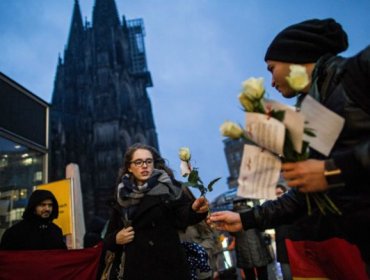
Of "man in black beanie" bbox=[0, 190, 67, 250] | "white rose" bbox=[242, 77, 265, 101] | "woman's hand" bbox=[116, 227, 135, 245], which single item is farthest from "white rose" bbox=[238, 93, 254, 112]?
"man in black beanie" bbox=[0, 190, 67, 250]

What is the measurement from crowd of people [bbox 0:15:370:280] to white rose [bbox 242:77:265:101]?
0.14 metres

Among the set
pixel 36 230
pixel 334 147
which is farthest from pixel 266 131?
pixel 36 230

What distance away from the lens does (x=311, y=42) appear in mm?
1615

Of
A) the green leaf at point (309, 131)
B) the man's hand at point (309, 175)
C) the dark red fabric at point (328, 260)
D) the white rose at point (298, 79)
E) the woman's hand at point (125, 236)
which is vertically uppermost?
the white rose at point (298, 79)

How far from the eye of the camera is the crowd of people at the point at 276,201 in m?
1.30

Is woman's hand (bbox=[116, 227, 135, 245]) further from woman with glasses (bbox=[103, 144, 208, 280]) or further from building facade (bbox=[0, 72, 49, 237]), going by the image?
building facade (bbox=[0, 72, 49, 237])

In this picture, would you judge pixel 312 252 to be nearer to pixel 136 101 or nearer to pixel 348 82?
pixel 348 82

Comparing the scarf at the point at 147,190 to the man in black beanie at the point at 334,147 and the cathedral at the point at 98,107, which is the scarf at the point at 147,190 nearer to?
the man in black beanie at the point at 334,147

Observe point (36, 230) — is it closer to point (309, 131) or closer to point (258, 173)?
point (258, 173)

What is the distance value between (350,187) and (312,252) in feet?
3.50

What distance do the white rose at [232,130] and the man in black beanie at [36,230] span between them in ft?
10.4

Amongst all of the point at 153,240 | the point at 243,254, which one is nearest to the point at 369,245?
the point at 153,240

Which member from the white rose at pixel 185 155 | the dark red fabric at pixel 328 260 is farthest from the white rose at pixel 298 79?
the dark red fabric at pixel 328 260

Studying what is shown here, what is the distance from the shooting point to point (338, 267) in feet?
6.48
